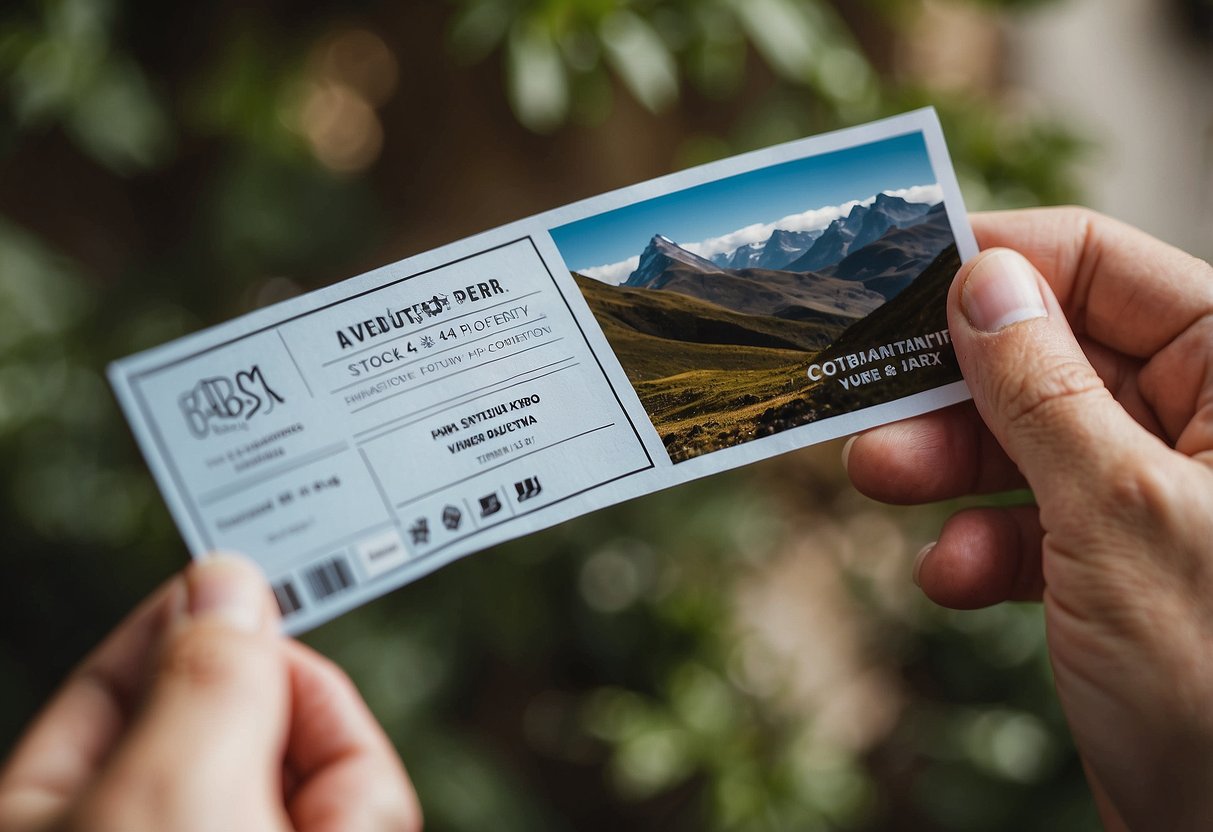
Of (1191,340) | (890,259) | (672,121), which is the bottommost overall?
(1191,340)

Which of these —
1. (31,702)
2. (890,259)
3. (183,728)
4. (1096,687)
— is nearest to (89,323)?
(31,702)

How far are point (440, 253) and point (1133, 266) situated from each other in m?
0.64

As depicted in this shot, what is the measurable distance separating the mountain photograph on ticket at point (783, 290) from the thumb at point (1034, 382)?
0.06m

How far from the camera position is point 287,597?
2.13 feet

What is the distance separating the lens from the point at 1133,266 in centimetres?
76

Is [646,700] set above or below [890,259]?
below

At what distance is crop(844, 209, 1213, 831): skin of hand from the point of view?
1.90ft

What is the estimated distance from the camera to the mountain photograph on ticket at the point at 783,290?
727 millimetres

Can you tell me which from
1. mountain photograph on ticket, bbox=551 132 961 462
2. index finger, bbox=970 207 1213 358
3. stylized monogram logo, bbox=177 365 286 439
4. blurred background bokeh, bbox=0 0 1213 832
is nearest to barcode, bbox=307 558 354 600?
stylized monogram logo, bbox=177 365 286 439

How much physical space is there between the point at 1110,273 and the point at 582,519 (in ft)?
2.64

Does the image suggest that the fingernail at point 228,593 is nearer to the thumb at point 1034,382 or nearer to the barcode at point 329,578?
the barcode at point 329,578

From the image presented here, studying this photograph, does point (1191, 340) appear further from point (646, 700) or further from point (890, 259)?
point (646, 700)

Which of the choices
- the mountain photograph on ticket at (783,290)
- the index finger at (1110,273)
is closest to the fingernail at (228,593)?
Answer: the mountain photograph on ticket at (783,290)

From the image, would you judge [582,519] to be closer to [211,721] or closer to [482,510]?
[482,510]
